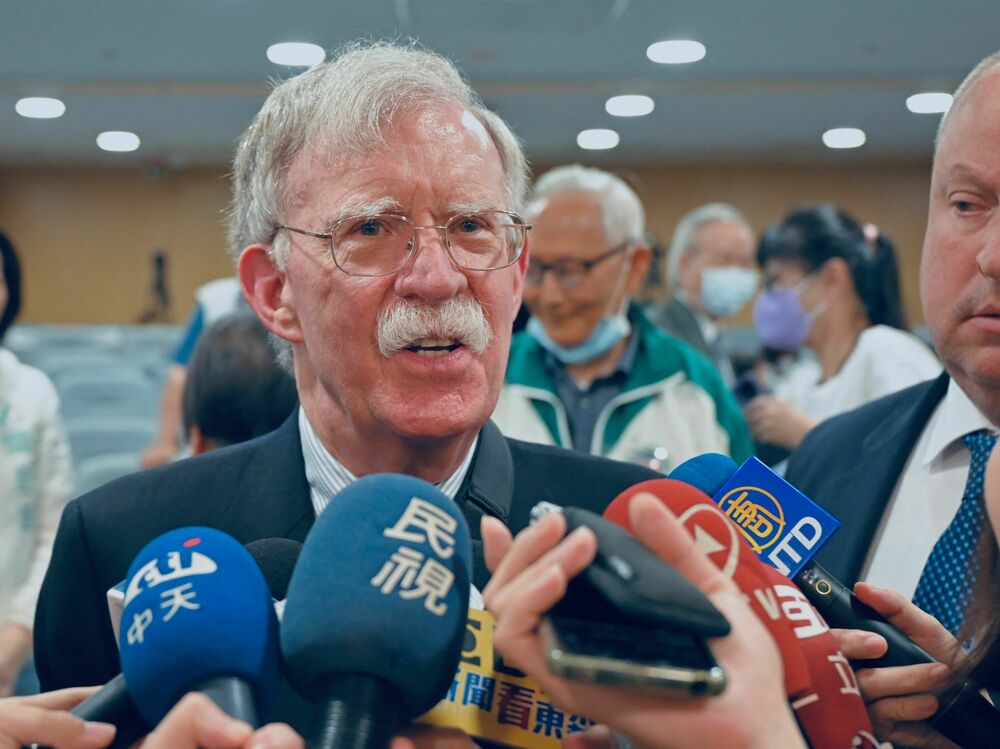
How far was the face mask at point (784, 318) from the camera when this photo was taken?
10.6 feet

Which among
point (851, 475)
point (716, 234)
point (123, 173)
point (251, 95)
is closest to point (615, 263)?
point (851, 475)

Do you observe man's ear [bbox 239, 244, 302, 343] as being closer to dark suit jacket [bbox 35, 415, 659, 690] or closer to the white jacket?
dark suit jacket [bbox 35, 415, 659, 690]

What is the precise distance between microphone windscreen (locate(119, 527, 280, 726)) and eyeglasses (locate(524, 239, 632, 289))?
2137 millimetres

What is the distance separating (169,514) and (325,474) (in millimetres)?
195

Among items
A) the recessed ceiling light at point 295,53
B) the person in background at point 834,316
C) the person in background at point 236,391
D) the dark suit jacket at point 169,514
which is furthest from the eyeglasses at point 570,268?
the recessed ceiling light at point 295,53

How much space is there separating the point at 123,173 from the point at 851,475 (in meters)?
14.3

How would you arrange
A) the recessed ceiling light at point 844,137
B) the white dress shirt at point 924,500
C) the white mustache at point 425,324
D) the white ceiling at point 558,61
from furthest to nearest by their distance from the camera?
the recessed ceiling light at point 844,137, the white ceiling at point 558,61, the white dress shirt at point 924,500, the white mustache at point 425,324

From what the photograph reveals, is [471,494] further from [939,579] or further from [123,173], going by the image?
[123,173]

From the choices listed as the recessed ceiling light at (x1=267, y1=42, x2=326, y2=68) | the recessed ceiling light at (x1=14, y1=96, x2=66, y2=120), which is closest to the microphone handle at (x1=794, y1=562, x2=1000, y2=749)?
the recessed ceiling light at (x1=267, y1=42, x2=326, y2=68)

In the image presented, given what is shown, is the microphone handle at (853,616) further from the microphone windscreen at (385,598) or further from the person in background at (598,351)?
the person in background at (598,351)

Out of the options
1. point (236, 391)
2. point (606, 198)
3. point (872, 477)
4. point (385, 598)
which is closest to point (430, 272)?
point (385, 598)

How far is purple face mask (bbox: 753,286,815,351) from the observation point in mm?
3252

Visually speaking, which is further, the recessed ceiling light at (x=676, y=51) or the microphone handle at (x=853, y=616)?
the recessed ceiling light at (x=676, y=51)

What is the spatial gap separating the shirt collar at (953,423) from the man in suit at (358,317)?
21.6 inches
